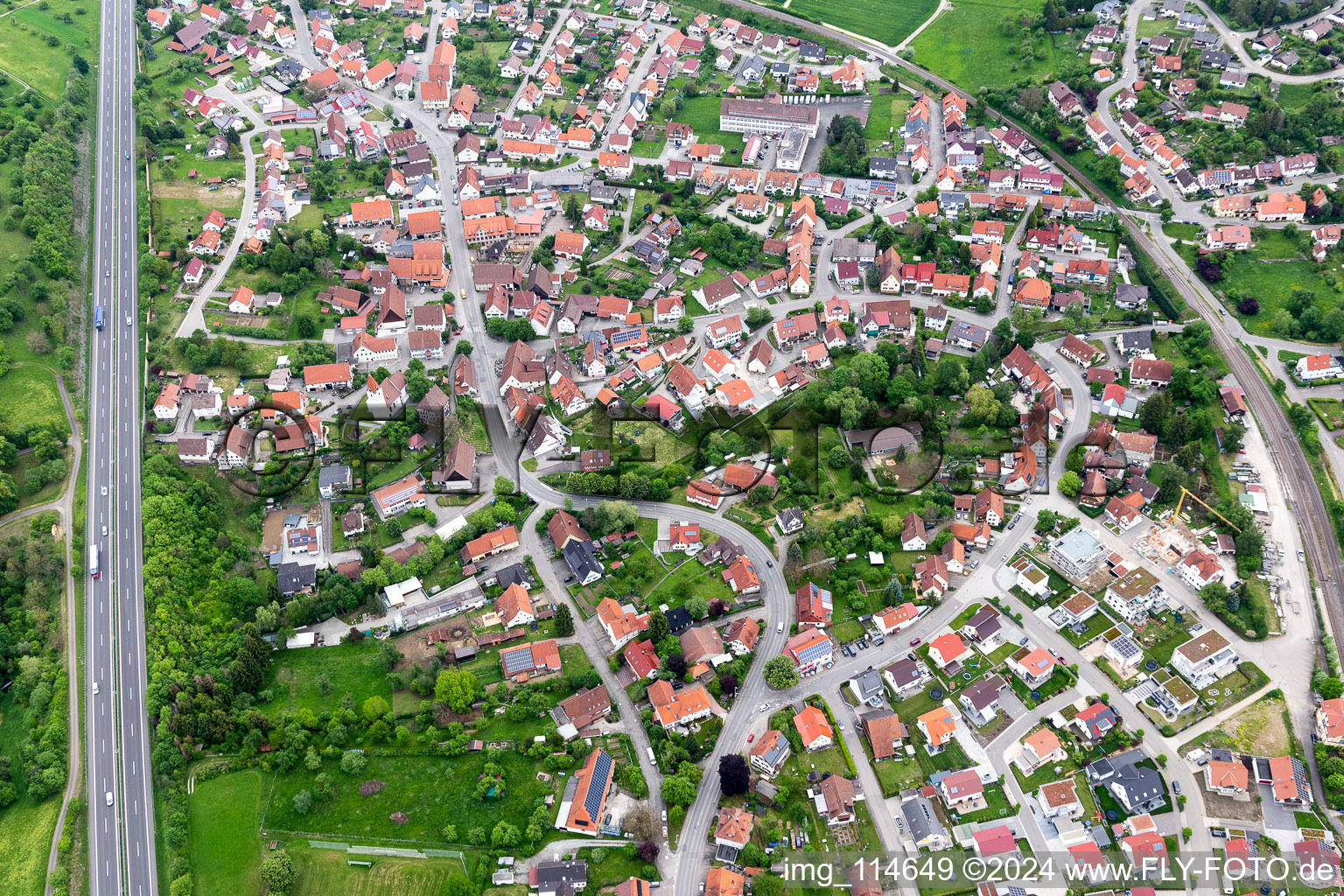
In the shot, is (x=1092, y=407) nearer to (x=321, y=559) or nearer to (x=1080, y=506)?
(x=1080, y=506)

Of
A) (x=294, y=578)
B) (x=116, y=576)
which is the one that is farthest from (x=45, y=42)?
(x=294, y=578)

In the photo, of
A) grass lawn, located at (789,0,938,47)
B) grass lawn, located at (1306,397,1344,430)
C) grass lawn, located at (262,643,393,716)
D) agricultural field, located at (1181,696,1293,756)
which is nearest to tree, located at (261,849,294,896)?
grass lawn, located at (262,643,393,716)

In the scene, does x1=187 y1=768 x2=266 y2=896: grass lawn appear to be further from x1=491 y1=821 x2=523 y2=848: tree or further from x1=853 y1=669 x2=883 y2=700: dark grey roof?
x1=853 y1=669 x2=883 y2=700: dark grey roof

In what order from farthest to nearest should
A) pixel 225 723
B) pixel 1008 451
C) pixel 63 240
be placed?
pixel 63 240 → pixel 1008 451 → pixel 225 723

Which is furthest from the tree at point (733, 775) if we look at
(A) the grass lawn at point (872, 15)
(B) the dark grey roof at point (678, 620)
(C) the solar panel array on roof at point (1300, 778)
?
(A) the grass lawn at point (872, 15)

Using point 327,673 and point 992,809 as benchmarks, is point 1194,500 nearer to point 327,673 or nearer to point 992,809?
point 992,809

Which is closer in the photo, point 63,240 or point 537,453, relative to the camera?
point 537,453

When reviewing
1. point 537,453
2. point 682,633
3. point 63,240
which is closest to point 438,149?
point 63,240
